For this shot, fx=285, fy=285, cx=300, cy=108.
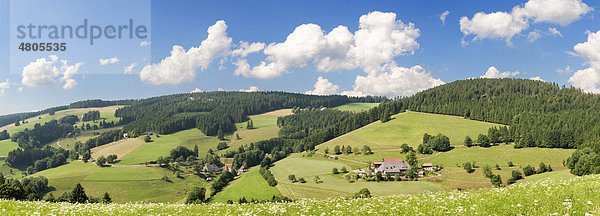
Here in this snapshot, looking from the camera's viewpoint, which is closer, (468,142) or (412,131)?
(468,142)

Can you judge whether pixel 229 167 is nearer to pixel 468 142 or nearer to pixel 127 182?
pixel 127 182

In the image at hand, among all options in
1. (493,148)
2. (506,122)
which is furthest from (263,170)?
(506,122)

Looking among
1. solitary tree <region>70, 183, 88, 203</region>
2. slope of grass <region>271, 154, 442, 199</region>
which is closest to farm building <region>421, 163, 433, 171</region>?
slope of grass <region>271, 154, 442, 199</region>

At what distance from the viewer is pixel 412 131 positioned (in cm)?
17738

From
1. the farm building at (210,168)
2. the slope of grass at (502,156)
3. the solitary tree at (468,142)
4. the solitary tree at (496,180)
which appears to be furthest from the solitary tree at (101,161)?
the solitary tree at (468,142)

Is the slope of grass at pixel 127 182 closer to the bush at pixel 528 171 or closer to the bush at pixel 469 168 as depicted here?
the bush at pixel 469 168

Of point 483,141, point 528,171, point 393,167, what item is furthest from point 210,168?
point 528,171

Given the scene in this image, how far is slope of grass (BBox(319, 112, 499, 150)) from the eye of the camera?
162 meters

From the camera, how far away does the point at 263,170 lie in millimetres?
143875

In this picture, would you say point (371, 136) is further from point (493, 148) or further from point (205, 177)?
point (205, 177)

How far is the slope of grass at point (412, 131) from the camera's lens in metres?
162

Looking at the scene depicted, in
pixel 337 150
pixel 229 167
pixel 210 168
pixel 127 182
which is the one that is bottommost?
pixel 229 167

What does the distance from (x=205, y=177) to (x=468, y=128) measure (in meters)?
157

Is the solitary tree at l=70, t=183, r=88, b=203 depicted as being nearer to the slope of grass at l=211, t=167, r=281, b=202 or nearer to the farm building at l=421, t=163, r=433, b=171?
the slope of grass at l=211, t=167, r=281, b=202
